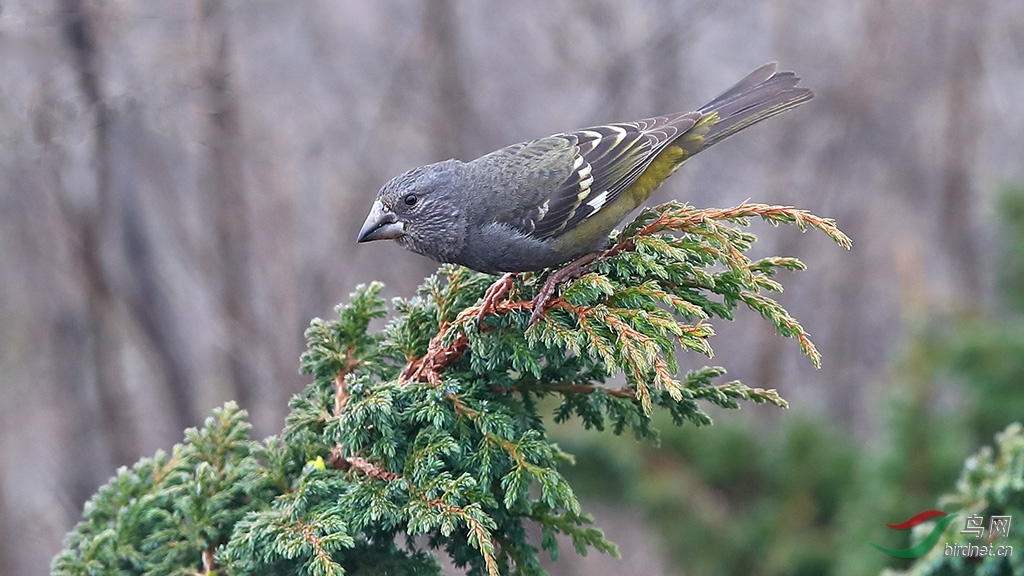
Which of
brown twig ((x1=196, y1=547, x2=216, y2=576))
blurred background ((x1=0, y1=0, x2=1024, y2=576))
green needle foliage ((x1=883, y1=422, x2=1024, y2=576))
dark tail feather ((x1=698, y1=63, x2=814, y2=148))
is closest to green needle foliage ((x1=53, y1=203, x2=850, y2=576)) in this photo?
brown twig ((x1=196, y1=547, x2=216, y2=576))

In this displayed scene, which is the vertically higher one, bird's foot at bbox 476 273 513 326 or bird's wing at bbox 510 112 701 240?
bird's wing at bbox 510 112 701 240

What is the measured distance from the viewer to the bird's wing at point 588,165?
12.0ft

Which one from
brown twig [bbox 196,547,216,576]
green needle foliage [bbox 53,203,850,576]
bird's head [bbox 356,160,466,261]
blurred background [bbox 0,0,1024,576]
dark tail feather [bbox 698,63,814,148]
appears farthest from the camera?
blurred background [bbox 0,0,1024,576]

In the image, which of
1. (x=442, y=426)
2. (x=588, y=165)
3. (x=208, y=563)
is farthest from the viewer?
(x=588, y=165)

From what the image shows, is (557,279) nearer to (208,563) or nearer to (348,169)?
(208,563)

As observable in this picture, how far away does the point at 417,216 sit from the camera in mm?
3633

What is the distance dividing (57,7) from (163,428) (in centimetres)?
545

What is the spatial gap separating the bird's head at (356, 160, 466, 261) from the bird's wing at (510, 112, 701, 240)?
0.28 meters

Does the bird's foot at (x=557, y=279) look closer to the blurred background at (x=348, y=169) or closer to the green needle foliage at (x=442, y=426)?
the green needle foliage at (x=442, y=426)

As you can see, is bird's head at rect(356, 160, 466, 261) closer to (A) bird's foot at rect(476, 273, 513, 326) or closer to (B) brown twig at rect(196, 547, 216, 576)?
(A) bird's foot at rect(476, 273, 513, 326)

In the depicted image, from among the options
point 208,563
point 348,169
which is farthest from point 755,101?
point 348,169

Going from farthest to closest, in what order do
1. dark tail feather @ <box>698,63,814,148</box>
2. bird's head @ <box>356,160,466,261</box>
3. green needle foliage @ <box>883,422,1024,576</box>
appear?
dark tail feather @ <box>698,63,814,148</box> < bird's head @ <box>356,160,466,261</box> < green needle foliage @ <box>883,422,1024,576</box>

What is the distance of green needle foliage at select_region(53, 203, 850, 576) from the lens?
2.48 metres

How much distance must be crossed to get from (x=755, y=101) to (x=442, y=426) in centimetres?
239
